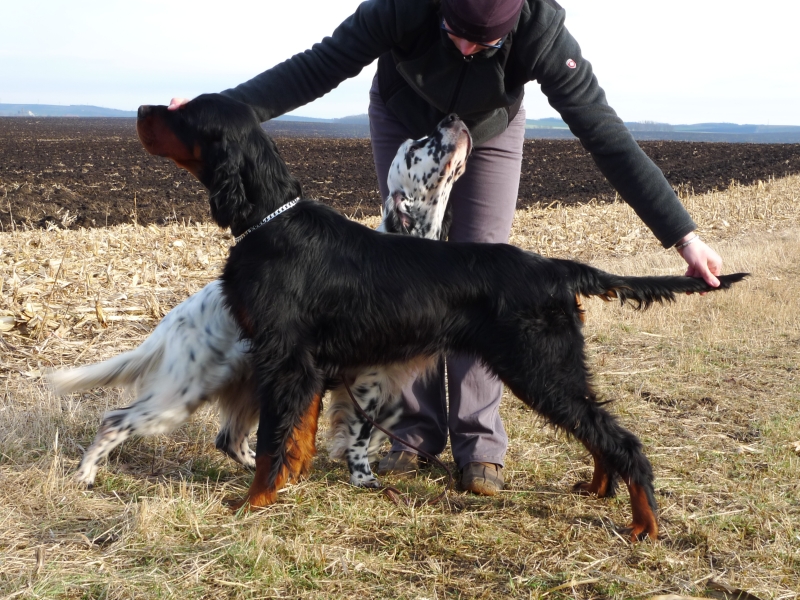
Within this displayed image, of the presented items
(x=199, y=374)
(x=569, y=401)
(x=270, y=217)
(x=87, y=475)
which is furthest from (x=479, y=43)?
(x=87, y=475)

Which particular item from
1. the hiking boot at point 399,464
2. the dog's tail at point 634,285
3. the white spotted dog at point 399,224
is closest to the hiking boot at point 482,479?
the hiking boot at point 399,464

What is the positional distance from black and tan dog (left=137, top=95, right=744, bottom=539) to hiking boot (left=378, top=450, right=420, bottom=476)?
26.7 inches

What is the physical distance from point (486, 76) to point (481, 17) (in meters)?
0.45

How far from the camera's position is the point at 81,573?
2518 millimetres

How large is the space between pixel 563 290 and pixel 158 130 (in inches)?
70.6

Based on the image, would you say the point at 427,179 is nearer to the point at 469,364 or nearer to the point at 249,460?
the point at 469,364

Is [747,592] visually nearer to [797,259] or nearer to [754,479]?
[754,479]

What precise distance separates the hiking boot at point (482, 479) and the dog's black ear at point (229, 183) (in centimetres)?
153

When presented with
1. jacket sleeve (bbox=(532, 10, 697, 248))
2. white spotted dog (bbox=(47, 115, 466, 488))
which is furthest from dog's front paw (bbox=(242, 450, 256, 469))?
jacket sleeve (bbox=(532, 10, 697, 248))

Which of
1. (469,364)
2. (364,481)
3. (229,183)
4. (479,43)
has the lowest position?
(364,481)

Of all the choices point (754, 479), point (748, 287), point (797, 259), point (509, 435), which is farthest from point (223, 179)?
point (797, 259)

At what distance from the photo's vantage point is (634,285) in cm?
316

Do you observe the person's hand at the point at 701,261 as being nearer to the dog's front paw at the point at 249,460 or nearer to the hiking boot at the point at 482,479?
the hiking boot at the point at 482,479

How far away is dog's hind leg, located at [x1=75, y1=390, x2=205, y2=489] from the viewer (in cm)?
345
